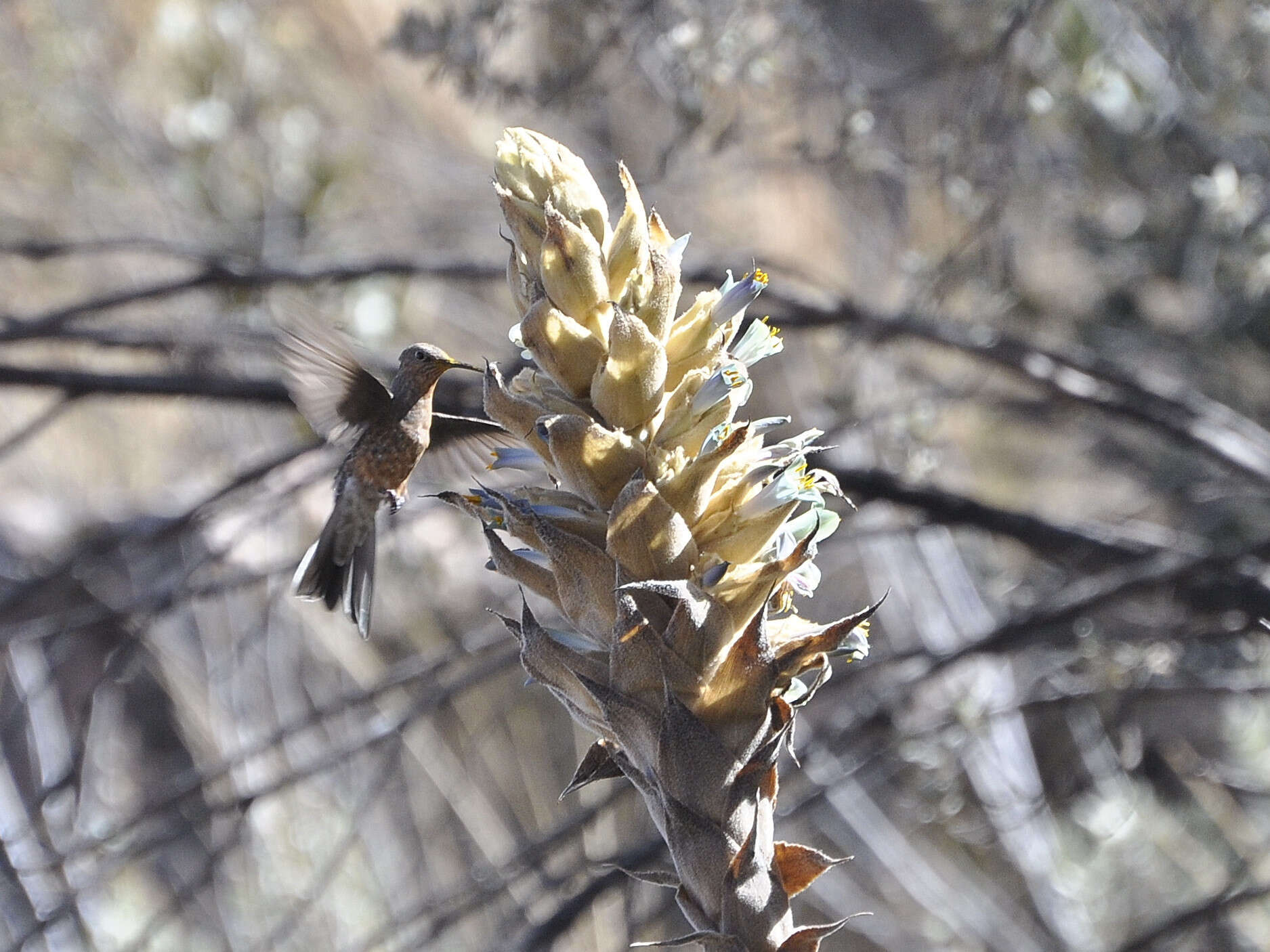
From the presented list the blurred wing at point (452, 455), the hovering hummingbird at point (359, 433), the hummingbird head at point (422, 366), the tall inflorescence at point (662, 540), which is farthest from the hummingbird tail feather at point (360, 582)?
the tall inflorescence at point (662, 540)

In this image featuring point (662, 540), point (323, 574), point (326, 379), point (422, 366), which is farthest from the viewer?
point (323, 574)

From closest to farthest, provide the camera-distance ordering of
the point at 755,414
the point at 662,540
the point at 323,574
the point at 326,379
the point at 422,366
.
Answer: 1. the point at 662,540
2. the point at 422,366
3. the point at 326,379
4. the point at 323,574
5. the point at 755,414

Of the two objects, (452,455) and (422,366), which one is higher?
(422,366)

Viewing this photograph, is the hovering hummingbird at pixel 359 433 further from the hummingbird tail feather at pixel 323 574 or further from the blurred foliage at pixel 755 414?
the blurred foliage at pixel 755 414

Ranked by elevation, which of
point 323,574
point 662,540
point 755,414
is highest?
point 662,540

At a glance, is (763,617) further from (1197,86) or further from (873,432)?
(1197,86)

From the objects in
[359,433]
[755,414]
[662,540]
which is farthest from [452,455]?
[755,414]

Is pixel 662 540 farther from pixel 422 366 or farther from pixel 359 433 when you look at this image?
pixel 359 433
